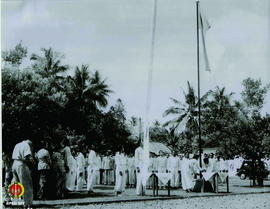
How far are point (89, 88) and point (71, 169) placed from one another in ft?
27.8

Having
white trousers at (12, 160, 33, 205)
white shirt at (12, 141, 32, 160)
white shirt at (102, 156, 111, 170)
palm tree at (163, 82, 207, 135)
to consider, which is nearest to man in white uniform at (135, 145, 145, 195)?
white trousers at (12, 160, 33, 205)

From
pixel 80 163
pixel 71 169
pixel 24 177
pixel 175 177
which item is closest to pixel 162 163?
pixel 175 177

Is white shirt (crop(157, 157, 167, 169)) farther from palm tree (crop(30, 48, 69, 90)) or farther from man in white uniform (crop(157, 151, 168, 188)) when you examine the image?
palm tree (crop(30, 48, 69, 90))

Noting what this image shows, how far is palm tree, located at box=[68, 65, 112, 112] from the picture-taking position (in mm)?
20109

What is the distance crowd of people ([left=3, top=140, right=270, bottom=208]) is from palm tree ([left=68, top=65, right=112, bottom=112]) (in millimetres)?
2261

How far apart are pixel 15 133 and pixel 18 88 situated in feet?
3.93

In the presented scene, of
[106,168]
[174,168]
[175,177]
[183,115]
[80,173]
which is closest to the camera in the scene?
[80,173]

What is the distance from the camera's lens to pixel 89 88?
22.0m

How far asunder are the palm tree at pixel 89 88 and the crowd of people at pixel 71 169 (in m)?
2.26

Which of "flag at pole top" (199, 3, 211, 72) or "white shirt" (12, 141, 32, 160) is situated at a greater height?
"flag at pole top" (199, 3, 211, 72)

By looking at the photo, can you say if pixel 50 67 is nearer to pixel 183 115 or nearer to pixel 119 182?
pixel 119 182

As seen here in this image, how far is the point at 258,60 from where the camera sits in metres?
10.3

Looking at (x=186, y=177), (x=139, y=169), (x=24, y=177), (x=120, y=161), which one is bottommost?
(x=24, y=177)

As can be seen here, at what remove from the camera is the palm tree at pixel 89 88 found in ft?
66.0
